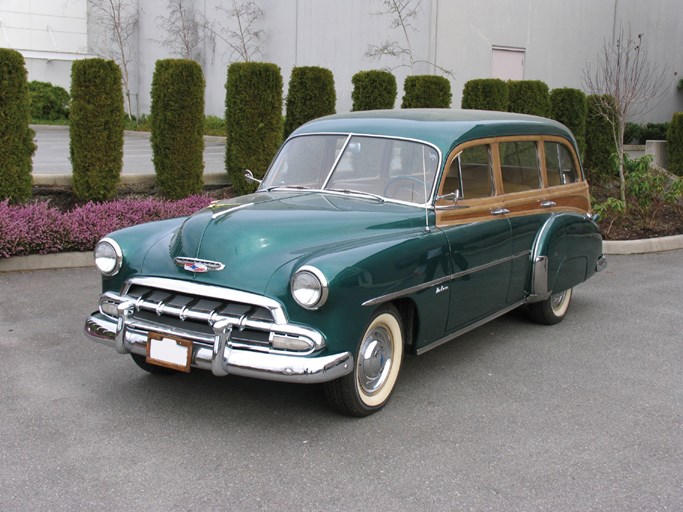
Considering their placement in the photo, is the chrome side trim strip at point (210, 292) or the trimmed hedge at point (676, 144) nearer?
the chrome side trim strip at point (210, 292)

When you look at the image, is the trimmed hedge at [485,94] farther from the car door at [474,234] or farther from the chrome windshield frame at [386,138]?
the chrome windshield frame at [386,138]

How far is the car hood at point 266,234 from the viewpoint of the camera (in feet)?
13.5

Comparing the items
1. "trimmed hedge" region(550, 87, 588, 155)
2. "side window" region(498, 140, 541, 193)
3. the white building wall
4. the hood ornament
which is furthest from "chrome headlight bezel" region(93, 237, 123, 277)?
the white building wall

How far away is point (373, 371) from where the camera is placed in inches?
173

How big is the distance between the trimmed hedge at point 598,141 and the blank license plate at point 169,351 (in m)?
10.2

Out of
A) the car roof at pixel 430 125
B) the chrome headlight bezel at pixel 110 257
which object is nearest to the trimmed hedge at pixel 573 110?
the car roof at pixel 430 125

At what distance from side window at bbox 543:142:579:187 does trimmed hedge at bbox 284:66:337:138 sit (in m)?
4.74

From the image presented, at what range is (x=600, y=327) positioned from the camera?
6.51 m

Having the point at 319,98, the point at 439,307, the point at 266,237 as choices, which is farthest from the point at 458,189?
the point at 319,98

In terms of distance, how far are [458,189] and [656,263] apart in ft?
17.3

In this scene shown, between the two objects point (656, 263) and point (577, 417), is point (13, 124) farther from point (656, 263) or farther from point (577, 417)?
point (656, 263)

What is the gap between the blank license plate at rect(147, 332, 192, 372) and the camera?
4004 mm

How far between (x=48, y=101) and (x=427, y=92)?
2181 cm

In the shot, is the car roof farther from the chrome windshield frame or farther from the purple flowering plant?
the purple flowering plant
